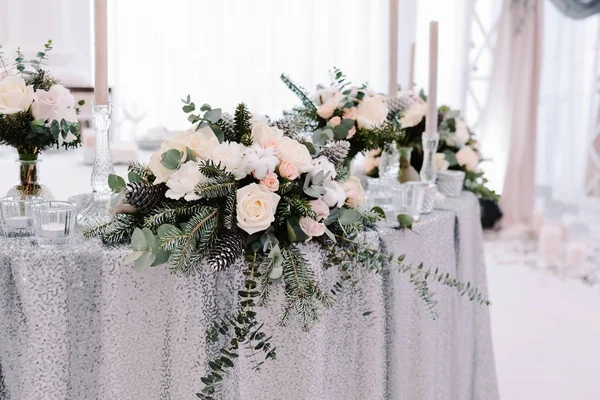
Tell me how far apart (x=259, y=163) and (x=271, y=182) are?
0.12ft

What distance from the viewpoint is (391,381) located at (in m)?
1.55

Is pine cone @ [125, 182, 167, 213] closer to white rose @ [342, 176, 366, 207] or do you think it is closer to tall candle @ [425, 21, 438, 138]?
white rose @ [342, 176, 366, 207]

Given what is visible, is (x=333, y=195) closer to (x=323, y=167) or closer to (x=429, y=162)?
(x=323, y=167)

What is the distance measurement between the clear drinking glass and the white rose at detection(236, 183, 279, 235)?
1.01 ft

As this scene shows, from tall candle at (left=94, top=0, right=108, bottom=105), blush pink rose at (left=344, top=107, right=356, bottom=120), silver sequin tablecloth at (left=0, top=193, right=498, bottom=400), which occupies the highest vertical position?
tall candle at (left=94, top=0, right=108, bottom=105)

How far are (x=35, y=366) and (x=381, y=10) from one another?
16.4ft

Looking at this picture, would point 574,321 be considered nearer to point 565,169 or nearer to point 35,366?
point 565,169

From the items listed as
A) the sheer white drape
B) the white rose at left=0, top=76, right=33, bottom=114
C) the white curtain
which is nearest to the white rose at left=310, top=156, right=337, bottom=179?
the white rose at left=0, top=76, right=33, bottom=114

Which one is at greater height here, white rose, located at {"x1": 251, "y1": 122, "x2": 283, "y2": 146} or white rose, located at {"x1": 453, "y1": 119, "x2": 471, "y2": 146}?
white rose, located at {"x1": 251, "y1": 122, "x2": 283, "y2": 146}

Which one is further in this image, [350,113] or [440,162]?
[440,162]

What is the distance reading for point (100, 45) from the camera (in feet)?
4.29

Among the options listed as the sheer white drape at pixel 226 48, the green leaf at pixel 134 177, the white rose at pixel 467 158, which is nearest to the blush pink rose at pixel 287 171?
the green leaf at pixel 134 177

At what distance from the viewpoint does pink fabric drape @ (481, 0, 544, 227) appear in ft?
18.2

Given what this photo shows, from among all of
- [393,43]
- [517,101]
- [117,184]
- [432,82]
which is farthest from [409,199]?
[517,101]
